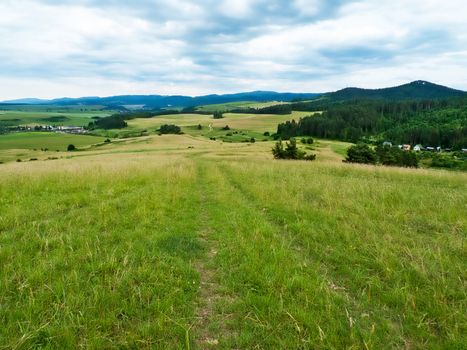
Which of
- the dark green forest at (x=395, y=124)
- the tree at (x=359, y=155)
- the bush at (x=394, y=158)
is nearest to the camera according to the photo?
the tree at (x=359, y=155)

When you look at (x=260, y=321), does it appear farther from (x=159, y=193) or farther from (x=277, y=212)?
(x=159, y=193)

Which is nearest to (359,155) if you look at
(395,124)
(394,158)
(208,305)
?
(394,158)

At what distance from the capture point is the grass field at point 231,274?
415 cm

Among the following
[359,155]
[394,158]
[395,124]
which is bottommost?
[394,158]

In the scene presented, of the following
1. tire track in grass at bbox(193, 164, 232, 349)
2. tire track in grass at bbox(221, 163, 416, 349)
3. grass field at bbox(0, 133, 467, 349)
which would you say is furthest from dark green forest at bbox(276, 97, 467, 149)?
tire track in grass at bbox(193, 164, 232, 349)

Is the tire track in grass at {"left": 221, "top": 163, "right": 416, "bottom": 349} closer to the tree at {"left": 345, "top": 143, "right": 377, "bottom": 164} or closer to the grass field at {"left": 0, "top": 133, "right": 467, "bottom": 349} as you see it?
the grass field at {"left": 0, "top": 133, "right": 467, "bottom": 349}

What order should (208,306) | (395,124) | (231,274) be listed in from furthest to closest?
1. (395,124)
2. (231,274)
3. (208,306)

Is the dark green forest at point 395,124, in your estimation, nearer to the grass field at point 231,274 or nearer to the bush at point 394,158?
the bush at point 394,158

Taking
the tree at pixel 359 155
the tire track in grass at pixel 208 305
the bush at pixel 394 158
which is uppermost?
the tire track in grass at pixel 208 305

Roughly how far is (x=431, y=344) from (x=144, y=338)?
3673 millimetres

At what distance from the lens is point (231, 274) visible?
593 centimetres

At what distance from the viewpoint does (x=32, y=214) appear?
9.24 meters

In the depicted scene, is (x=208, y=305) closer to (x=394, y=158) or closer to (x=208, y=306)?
(x=208, y=306)

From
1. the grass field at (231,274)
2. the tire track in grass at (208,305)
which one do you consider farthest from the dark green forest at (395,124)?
the tire track in grass at (208,305)
